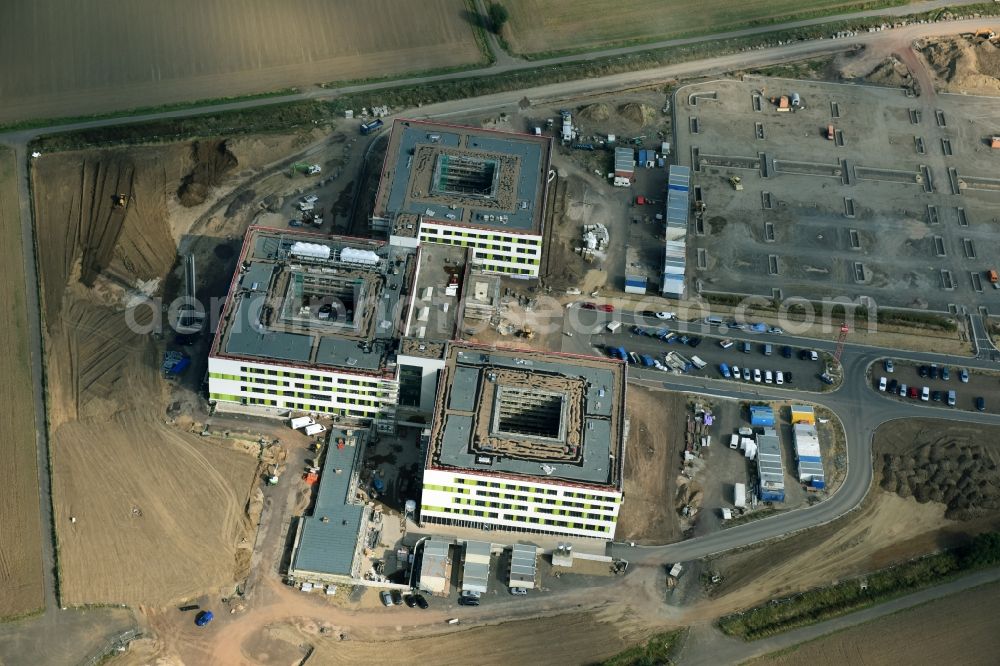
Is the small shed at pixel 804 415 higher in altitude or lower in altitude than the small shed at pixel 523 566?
higher

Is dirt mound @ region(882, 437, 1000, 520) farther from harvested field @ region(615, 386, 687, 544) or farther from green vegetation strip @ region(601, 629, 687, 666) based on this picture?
green vegetation strip @ region(601, 629, 687, 666)

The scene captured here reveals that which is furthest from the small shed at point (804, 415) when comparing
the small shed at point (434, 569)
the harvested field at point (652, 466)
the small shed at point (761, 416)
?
the small shed at point (434, 569)

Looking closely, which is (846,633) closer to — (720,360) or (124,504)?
(720,360)

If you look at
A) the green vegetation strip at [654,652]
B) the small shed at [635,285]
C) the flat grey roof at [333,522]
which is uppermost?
the small shed at [635,285]

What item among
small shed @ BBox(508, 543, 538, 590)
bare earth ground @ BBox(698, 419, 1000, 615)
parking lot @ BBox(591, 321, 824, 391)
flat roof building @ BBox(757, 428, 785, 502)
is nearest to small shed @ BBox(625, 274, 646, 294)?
parking lot @ BBox(591, 321, 824, 391)

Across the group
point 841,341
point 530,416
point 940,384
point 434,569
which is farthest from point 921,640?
point 434,569

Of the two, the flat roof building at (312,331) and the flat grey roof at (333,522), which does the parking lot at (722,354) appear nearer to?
the flat roof building at (312,331)

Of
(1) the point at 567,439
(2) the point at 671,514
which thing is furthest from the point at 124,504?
(2) the point at 671,514
